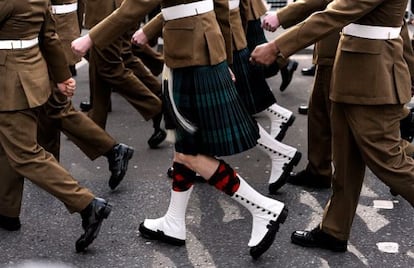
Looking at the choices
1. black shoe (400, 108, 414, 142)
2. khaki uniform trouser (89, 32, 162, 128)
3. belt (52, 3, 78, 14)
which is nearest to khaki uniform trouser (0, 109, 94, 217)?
belt (52, 3, 78, 14)

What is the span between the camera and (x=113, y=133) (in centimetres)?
560

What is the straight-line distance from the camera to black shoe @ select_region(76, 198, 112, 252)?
3.55 meters

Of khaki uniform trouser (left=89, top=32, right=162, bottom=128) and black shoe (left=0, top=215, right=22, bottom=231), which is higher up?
khaki uniform trouser (left=89, top=32, right=162, bottom=128)

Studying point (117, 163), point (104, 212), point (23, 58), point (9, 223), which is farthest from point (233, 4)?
point (9, 223)

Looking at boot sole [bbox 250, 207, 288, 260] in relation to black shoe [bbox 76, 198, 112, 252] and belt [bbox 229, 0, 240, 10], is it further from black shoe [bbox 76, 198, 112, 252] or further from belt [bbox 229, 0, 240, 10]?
belt [bbox 229, 0, 240, 10]

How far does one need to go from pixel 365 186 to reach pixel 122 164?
1.47 metres

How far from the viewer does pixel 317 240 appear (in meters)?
3.60

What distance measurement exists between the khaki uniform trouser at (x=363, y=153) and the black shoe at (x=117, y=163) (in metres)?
1.41

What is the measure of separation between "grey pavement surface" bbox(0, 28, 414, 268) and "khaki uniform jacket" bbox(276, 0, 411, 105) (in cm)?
83

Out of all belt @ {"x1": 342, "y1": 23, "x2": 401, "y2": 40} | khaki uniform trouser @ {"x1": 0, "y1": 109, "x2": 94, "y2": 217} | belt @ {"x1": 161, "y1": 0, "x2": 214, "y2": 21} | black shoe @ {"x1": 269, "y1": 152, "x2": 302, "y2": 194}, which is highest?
belt @ {"x1": 342, "y1": 23, "x2": 401, "y2": 40}

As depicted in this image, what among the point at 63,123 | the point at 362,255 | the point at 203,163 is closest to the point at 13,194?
the point at 63,123

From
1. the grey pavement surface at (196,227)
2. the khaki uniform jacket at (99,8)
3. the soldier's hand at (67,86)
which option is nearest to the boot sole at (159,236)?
the grey pavement surface at (196,227)

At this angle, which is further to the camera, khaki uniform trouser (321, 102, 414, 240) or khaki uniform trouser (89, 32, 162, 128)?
khaki uniform trouser (89, 32, 162, 128)

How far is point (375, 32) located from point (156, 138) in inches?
94.8
